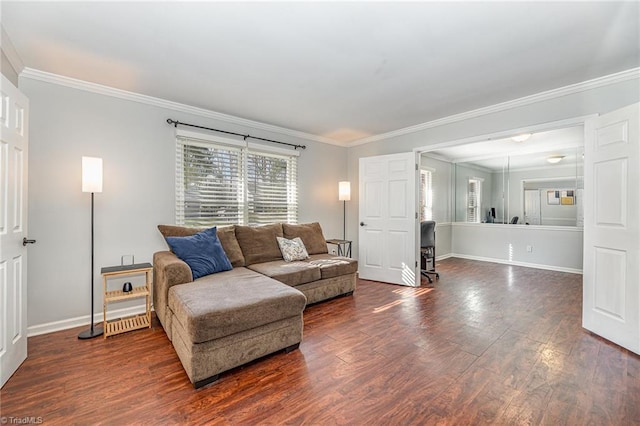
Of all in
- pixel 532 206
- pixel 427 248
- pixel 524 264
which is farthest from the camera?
pixel 532 206

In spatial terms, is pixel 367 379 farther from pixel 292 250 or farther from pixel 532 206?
pixel 532 206

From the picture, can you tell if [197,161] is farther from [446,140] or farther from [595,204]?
[595,204]

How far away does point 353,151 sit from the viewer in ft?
17.5

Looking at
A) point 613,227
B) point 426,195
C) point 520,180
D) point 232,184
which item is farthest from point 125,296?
point 520,180

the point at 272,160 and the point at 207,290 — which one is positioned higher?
the point at 272,160

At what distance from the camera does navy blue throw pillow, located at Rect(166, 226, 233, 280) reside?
2746 millimetres

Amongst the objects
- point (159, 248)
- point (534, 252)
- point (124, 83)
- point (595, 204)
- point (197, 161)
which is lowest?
point (534, 252)

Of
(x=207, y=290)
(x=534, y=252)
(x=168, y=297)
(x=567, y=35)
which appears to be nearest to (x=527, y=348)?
(x=567, y=35)

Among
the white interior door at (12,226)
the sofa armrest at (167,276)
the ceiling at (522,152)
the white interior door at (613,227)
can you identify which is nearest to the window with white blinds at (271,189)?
the sofa armrest at (167,276)

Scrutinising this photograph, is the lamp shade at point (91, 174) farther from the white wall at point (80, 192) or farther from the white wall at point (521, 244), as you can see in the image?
the white wall at point (521, 244)

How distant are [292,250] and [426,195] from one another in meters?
3.86

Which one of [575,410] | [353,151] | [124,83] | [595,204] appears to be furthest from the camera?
[353,151]

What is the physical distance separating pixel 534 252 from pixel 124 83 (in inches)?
290

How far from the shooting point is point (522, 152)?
5.98m
